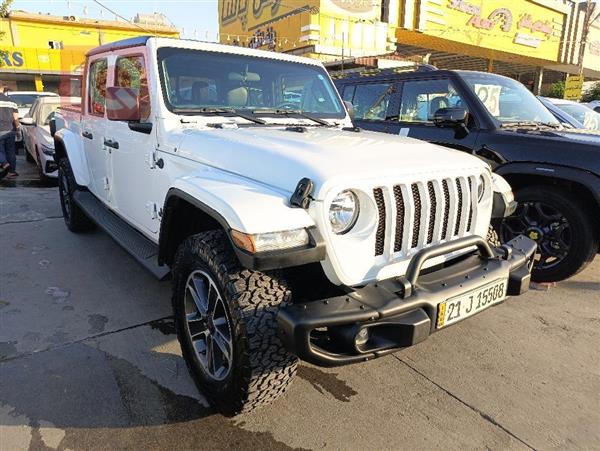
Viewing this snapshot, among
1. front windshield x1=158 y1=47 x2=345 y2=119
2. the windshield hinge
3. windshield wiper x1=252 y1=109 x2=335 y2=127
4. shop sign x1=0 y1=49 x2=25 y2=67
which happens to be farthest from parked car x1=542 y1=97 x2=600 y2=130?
shop sign x1=0 y1=49 x2=25 y2=67

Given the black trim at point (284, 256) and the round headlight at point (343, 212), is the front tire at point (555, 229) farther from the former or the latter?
the black trim at point (284, 256)

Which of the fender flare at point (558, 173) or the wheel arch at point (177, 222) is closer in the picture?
the wheel arch at point (177, 222)

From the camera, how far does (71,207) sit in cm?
515

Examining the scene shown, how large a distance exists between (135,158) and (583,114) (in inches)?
309

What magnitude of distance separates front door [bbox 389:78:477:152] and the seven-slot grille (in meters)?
2.08

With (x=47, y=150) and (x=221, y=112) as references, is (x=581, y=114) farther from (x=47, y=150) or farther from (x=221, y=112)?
(x=47, y=150)

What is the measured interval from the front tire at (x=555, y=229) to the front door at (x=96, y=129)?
3.72 meters

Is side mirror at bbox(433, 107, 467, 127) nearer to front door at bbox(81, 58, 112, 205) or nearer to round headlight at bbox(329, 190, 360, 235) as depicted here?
round headlight at bbox(329, 190, 360, 235)

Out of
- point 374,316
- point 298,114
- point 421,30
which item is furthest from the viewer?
point 421,30

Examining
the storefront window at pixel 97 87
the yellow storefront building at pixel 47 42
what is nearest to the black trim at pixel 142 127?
the storefront window at pixel 97 87

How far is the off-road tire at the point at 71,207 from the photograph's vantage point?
499cm

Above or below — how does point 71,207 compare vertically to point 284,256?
below

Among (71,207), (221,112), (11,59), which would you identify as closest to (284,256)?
(221,112)

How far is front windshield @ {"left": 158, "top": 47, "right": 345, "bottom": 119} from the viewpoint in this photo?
3008mm
